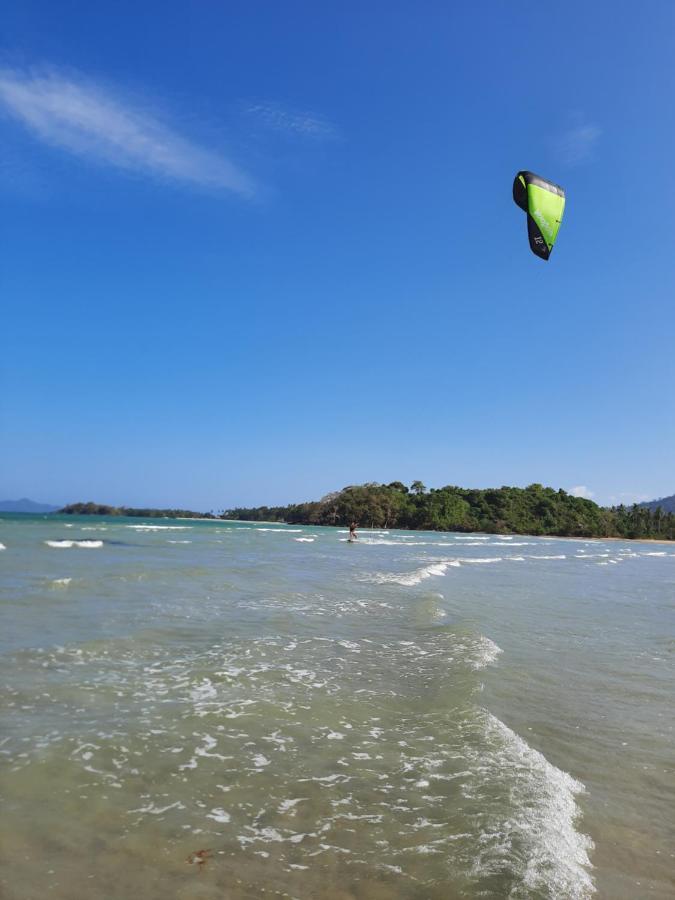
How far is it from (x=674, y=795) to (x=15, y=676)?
7065 mm

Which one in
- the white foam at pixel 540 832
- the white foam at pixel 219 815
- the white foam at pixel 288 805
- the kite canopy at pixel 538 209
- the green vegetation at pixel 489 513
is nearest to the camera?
the white foam at pixel 540 832

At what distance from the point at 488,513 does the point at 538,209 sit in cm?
12207

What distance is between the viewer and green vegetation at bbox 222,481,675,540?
401 ft

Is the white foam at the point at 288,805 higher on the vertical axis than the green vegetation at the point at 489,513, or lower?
lower

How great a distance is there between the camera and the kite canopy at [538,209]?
739 cm

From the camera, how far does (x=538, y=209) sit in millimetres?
7461

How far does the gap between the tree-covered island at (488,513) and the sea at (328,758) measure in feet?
350

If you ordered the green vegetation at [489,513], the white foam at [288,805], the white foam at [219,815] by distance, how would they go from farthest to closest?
1. the green vegetation at [489,513]
2. the white foam at [288,805]
3. the white foam at [219,815]

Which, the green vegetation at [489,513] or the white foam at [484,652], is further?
the green vegetation at [489,513]

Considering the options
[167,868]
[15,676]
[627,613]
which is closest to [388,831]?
[167,868]

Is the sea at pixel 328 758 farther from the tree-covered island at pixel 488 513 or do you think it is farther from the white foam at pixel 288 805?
the tree-covered island at pixel 488 513

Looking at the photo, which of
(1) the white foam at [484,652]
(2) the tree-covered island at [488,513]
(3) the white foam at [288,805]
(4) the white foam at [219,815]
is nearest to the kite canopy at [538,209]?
(1) the white foam at [484,652]

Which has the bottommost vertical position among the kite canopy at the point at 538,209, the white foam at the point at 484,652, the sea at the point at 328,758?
the sea at the point at 328,758

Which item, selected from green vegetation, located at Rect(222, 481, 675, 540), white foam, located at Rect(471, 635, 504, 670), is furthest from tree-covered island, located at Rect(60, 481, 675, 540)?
white foam, located at Rect(471, 635, 504, 670)
